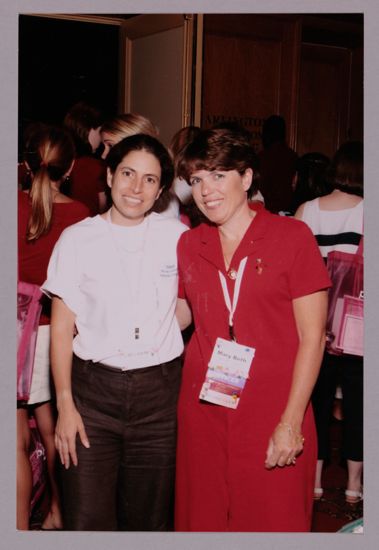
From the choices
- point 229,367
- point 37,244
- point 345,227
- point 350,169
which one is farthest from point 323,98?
point 229,367

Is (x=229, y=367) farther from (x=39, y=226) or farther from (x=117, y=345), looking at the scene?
(x=39, y=226)

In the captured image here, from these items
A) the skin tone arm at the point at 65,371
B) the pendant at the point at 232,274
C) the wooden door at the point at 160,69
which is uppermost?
the wooden door at the point at 160,69

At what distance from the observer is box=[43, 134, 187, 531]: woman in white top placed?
2.28 metres

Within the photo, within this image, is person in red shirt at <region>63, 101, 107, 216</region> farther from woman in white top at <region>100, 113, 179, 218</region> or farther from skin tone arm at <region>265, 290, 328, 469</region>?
skin tone arm at <region>265, 290, 328, 469</region>

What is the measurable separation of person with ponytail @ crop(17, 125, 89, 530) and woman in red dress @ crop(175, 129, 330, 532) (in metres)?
0.80

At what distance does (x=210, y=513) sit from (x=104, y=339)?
2.14ft

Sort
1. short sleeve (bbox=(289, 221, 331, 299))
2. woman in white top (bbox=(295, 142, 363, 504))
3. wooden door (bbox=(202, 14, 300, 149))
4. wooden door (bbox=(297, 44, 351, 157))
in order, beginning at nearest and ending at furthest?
short sleeve (bbox=(289, 221, 331, 299)) → woman in white top (bbox=(295, 142, 363, 504)) → wooden door (bbox=(202, 14, 300, 149)) → wooden door (bbox=(297, 44, 351, 157))

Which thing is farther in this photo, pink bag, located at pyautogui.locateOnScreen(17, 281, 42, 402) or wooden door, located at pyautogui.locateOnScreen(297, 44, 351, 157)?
wooden door, located at pyautogui.locateOnScreen(297, 44, 351, 157)

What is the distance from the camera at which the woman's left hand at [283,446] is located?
2213 millimetres

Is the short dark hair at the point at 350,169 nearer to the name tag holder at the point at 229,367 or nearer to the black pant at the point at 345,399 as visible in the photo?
the black pant at the point at 345,399

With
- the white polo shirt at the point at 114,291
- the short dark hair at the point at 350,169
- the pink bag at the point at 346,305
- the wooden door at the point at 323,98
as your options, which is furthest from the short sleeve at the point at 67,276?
the wooden door at the point at 323,98

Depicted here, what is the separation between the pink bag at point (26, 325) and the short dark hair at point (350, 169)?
5.05 feet

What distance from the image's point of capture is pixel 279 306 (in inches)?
87.5

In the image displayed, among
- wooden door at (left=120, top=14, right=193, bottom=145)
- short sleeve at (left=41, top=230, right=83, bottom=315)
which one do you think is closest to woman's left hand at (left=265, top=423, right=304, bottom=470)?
short sleeve at (left=41, top=230, right=83, bottom=315)
